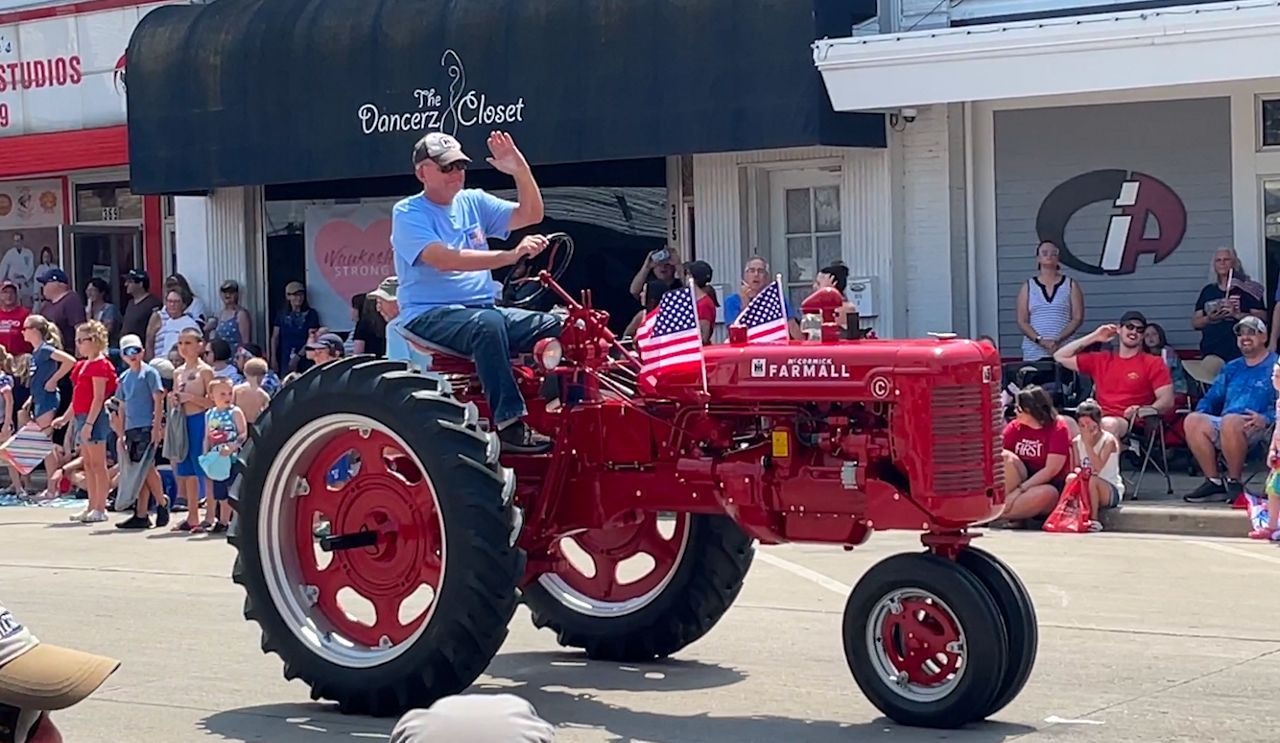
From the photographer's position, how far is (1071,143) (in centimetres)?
1769

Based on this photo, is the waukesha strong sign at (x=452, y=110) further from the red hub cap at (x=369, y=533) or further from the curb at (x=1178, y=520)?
the red hub cap at (x=369, y=533)

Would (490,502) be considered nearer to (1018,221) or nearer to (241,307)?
(1018,221)

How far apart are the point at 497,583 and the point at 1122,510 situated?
7801mm

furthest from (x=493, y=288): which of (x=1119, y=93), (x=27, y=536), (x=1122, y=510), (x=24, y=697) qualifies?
(x=1119, y=93)

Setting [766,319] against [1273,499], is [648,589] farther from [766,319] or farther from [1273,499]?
[1273,499]

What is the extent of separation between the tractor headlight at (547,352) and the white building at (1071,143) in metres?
8.81

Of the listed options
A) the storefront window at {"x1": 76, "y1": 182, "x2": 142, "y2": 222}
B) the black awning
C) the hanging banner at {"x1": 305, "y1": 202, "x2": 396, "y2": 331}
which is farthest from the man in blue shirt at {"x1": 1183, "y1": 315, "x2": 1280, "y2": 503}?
the storefront window at {"x1": 76, "y1": 182, "x2": 142, "y2": 222}

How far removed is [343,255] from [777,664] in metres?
13.3

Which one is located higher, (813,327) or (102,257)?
(102,257)

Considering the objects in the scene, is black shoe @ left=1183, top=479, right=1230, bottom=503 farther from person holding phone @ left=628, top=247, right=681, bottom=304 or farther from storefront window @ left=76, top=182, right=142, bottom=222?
storefront window @ left=76, top=182, right=142, bottom=222

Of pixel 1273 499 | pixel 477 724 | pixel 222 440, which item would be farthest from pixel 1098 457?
pixel 477 724

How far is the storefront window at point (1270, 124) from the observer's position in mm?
16781

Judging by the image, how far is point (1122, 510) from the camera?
14617 mm

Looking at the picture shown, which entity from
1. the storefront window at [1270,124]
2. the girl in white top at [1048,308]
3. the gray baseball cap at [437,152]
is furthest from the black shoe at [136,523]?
the storefront window at [1270,124]
